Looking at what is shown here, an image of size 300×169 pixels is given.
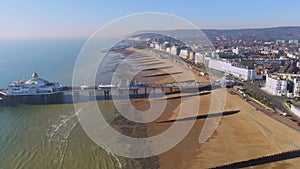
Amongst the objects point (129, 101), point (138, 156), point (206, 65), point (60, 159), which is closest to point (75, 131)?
point (60, 159)

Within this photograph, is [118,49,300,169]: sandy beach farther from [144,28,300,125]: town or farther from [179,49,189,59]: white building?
[179,49,189,59]: white building

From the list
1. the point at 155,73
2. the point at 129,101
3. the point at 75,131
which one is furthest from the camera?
the point at 155,73

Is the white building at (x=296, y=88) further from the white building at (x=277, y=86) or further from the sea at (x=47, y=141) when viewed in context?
the sea at (x=47, y=141)

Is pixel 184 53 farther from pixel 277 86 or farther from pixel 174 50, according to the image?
pixel 277 86

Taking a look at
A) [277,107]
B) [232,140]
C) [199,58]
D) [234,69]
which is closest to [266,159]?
[232,140]

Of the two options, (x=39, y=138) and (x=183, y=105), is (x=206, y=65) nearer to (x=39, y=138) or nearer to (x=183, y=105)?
(x=183, y=105)

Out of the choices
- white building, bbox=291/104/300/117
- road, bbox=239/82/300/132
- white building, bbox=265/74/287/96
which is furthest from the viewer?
white building, bbox=265/74/287/96

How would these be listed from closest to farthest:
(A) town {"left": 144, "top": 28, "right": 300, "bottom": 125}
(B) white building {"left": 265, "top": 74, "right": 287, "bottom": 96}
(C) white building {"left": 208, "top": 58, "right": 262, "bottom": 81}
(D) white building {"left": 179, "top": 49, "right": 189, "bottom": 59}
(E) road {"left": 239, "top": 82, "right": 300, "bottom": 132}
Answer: (E) road {"left": 239, "top": 82, "right": 300, "bottom": 132} < (A) town {"left": 144, "top": 28, "right": 300, "bottom": 125} < (B) white building {"left": 265, "top": 74, "right": 287, "bottom": 96} < (C) white building {"left": 208, "top": 58, "right": 262, "bottom": 81} < (D) white building {"left": 179, "top": 49, "right": 189, "bottom": 59}

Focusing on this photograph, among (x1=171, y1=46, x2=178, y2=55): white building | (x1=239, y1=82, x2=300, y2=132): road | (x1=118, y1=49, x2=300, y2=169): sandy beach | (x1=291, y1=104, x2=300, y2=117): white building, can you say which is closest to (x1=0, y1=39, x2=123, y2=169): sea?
(x1=118, y1=49, x2=300, y2=169): sandy beach
